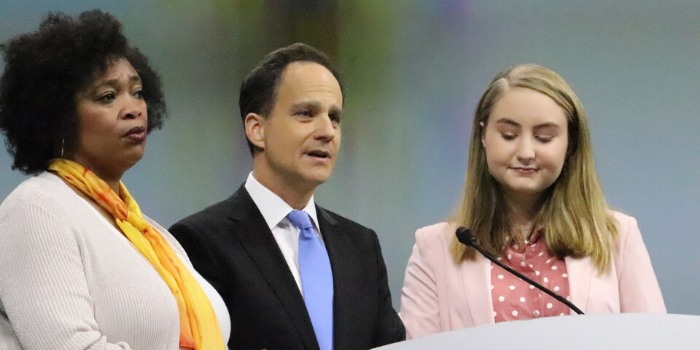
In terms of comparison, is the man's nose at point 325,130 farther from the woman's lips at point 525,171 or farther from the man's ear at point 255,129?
the woman's lips at point 525,171

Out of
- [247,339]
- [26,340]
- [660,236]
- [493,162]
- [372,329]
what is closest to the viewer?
[26,340]

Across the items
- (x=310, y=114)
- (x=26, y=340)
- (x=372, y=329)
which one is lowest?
(x=372, y=329)

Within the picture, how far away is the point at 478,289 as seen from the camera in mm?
2174

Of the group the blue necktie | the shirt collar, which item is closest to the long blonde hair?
the blue necktie

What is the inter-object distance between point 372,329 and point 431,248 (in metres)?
0.33

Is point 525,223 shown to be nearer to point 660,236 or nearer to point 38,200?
point 660,236

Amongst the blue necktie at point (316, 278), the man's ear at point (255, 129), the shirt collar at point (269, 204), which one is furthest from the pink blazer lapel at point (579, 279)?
the man's ear at point (255, 129)

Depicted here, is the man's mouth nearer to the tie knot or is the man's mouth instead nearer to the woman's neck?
the tie knot

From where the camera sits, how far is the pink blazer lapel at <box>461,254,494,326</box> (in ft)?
7.05

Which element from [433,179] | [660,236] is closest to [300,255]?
[433,179]

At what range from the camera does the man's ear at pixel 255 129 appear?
2.07 metres

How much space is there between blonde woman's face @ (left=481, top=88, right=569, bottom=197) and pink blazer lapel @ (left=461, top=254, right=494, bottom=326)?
0.22 meters

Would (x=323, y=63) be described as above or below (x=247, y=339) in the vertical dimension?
above

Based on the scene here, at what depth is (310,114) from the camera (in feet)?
6.75
